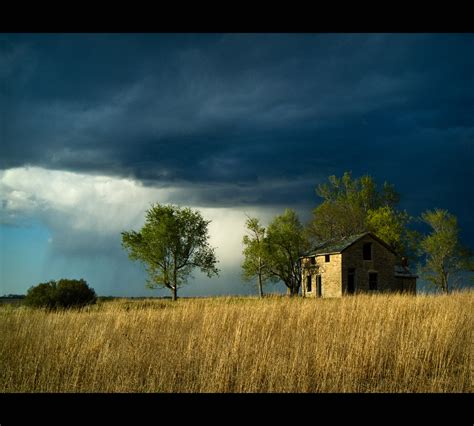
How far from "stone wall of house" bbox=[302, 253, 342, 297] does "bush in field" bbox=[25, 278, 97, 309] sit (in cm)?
1954

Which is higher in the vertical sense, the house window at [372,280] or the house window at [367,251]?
the house window at [367,251]

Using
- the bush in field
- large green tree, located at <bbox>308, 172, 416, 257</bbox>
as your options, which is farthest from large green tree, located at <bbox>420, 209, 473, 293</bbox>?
the bush in field

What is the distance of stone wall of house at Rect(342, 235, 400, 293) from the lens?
1452 inches

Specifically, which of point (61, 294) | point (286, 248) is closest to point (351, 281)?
point (286, 248)

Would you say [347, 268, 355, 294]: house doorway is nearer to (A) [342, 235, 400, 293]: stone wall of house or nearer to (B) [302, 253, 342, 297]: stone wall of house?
(A) [342, 235, 400, 293]: stone wall of house

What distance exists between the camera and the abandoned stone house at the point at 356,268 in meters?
36.8

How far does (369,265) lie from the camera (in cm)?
3784

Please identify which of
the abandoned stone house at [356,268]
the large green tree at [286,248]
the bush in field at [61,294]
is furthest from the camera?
the large green tree at [286,248]

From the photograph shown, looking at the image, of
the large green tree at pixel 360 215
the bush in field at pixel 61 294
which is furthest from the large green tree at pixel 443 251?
the bush in field at pixel 61 294

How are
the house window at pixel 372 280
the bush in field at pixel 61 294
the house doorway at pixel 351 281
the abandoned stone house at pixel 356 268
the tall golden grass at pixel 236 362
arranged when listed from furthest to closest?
the house window at pixel 372 280
the house doorway at pixel 351 281
the abandoned stone house at pixel 356 268
the bush in field at pixel 61 294
the tall golden grass at pixel 236 362

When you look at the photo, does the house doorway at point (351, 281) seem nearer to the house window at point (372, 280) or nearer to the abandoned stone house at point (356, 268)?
the abandoned stone house at point (356, 268)
